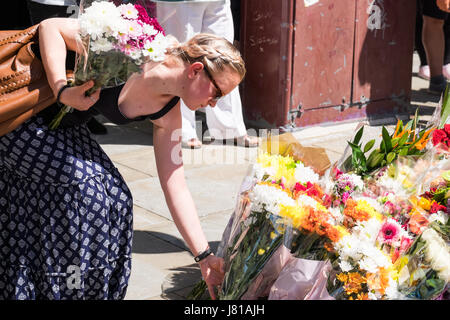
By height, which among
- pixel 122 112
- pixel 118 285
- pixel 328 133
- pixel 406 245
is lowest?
pixel 328 133

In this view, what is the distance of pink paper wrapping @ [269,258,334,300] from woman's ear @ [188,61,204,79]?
2.41ft

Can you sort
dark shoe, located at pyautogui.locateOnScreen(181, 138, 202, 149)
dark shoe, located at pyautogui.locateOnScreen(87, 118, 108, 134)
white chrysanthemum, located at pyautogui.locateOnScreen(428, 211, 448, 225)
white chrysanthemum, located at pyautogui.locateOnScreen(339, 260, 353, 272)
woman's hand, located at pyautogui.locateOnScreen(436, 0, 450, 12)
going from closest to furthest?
white chrysanthemum, located at pyautogui.locateOnScreen(339, 260, 353, 272) → white chrysanthemum, located at pyautogui.locateOnScreen(428, 211, 448, 225) → dark shoe, located at pyautogui.locateOnScreen(181, 138, 202, 149) → dark shoe, located at pyautogui.locateOnScreen(87, 118, 108, 134) → woman's hand, located at pyautogui.locateOnScreen(436, 0, 450, 12)

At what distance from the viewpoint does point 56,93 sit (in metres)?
2.65

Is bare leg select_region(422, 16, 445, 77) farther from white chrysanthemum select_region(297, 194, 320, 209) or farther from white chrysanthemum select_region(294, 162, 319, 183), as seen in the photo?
white chrysanthemum select_region(297, 194, 320, 209)

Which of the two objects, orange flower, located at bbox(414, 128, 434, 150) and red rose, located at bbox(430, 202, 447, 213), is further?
orange flower, located at bbox(414, 128, 434, 150)

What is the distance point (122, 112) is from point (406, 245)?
1070 millimetres

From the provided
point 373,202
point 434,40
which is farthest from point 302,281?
point 434,40

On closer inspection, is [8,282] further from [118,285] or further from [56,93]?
[56,93]

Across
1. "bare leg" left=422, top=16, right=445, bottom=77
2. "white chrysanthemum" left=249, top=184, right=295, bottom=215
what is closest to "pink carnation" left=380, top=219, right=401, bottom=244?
"white chrysanthemum" left=249, top=184, right=295, bottom=215

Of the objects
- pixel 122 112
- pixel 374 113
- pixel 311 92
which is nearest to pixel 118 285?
pixel 122 112

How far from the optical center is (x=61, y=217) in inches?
109

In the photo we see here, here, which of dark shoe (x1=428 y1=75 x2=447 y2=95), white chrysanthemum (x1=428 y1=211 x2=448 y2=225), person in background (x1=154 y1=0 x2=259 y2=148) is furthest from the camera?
dark shoe (x1=428 y1=75 x2=447 y2=95)

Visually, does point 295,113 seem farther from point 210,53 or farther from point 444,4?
point 210,53

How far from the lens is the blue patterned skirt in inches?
109
